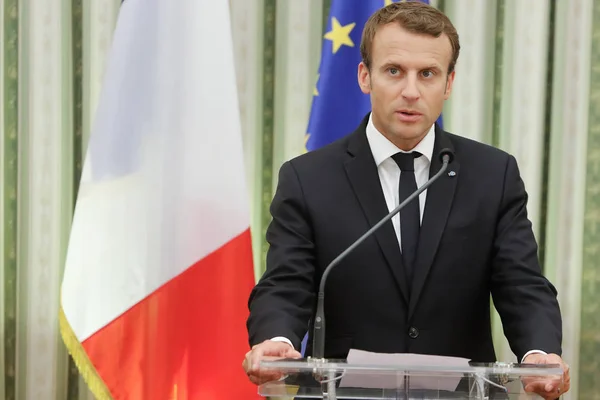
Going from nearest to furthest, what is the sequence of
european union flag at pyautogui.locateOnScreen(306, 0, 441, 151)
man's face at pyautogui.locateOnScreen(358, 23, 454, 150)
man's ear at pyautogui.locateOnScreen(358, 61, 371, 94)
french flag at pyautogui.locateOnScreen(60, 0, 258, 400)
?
man's face at pyautogui.locateOnScreen(358, 23, 454, 150), man's ear at pyautogui.locateOnScreen(358, 61, 371, 94), french flag at pyautogui.locateOnScreen(60, 0, 258, 400), european union flag at pyautogui.locateOnScreen(306, 0, 441, 151)

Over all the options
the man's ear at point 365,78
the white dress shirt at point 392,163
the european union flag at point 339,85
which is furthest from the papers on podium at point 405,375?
the european union flag at point 339,85

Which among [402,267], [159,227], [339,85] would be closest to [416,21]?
[402,267]

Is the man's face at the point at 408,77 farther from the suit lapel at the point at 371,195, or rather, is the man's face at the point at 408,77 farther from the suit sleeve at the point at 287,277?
the suit sleeve at the point at 287,277

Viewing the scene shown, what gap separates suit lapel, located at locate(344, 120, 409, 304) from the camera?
7.02ft

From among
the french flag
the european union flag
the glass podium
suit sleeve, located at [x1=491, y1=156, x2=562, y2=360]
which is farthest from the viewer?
the european union flag

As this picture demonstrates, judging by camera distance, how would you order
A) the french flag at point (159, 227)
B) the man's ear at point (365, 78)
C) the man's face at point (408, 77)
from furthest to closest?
the french flag at point (159, 227), the man's ear at point (365, 78), the man's face at point (408, 77)

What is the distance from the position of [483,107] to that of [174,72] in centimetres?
147

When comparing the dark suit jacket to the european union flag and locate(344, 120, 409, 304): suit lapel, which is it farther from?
the european union flag

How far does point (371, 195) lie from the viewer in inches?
87.0

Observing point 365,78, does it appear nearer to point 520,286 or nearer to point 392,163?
point 392,163

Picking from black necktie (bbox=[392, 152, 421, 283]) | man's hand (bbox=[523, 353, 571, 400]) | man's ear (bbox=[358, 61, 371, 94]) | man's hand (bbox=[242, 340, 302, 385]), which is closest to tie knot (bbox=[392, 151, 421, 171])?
black necktie (bbox=[392, 152, 421, 283])

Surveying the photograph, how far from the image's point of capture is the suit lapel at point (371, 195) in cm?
214

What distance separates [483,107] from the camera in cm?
395

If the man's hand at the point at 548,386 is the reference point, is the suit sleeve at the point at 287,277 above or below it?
above
